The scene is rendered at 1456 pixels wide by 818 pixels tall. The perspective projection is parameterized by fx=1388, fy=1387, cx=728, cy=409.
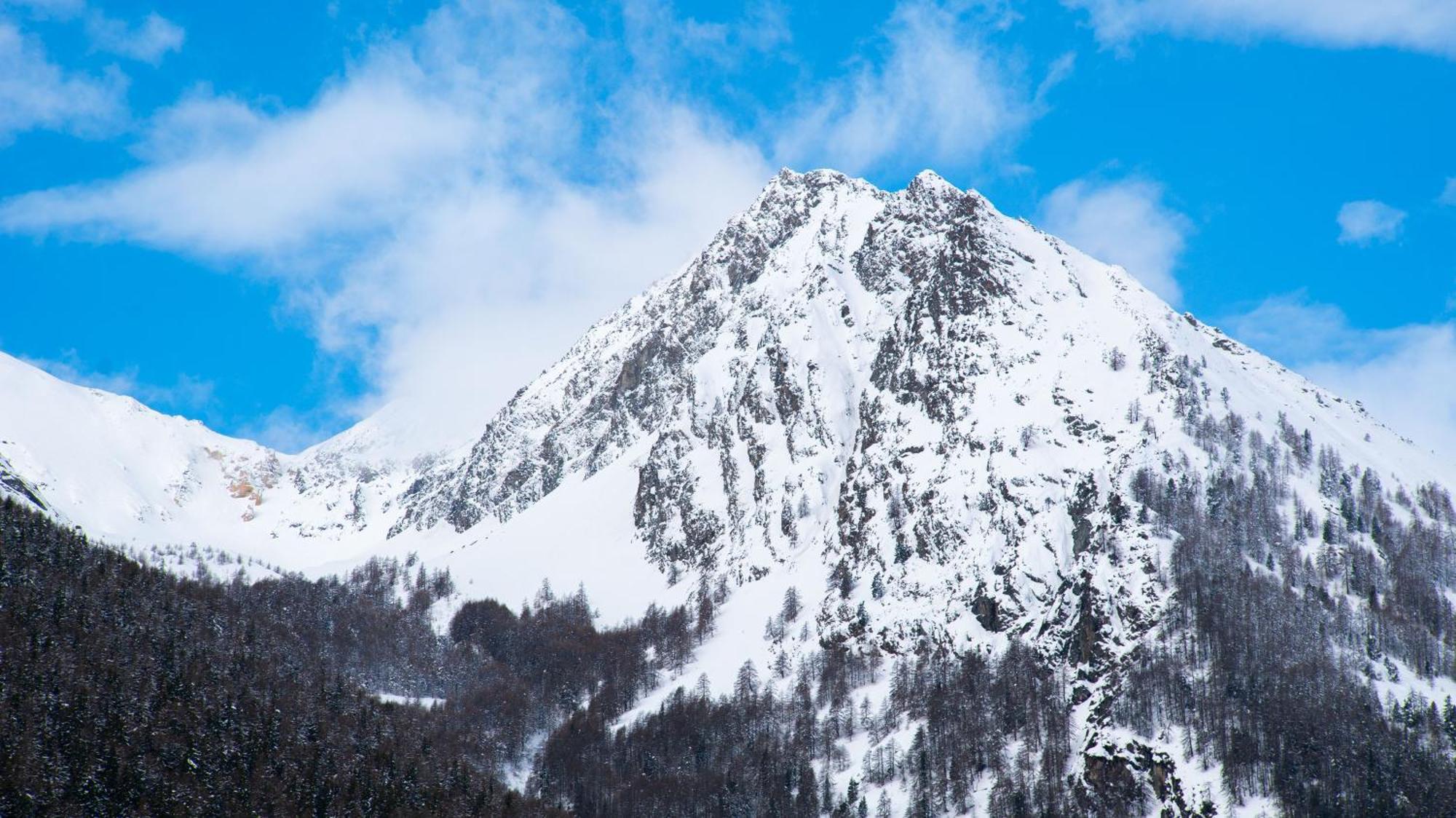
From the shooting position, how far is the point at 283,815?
184 meters

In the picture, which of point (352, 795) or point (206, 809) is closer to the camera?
point (206, 809)

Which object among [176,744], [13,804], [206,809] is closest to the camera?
[13,804]

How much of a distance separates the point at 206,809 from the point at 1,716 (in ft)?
94.5

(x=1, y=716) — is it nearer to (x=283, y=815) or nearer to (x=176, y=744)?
A: (x=176, y=744)

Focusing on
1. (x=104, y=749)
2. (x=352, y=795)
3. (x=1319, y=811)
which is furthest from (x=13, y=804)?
(x=1319, y=811)

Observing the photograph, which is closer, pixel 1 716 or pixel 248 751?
pixel 1 716

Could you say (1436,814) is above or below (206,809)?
above

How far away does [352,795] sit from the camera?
646 feet

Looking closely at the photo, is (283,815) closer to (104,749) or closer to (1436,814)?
(104,749)

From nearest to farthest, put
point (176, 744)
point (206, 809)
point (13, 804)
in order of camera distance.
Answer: point (13, 804)
point (206, 809)
point (176, 744)

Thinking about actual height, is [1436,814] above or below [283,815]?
above

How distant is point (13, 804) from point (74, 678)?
1444 inches

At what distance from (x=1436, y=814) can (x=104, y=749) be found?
183 meters

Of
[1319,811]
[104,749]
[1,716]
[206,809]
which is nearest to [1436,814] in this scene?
[1319,811]
